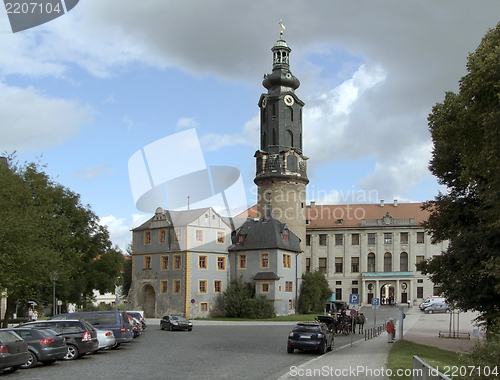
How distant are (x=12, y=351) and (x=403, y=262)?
3238 inches

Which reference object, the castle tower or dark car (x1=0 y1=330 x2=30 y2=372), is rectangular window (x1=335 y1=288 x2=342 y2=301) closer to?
the castle tower

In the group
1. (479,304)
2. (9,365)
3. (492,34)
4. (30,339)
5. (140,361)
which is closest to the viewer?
(9,365)

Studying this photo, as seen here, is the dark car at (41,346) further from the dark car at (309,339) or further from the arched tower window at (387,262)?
the arched tower window at (387,262)

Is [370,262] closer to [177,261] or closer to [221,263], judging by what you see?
[221,263]

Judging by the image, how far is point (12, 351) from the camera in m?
17.4

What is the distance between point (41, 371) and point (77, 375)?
199 centimetres

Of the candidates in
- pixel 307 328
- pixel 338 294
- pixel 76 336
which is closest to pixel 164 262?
pixel 307 328

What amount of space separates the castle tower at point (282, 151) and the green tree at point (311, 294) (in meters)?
5.88

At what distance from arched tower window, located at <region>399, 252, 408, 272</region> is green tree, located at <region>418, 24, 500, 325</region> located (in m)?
60.5

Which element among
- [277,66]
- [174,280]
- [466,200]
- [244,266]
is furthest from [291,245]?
[466,200]

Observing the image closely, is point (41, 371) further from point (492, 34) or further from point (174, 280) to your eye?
point (174, 280)

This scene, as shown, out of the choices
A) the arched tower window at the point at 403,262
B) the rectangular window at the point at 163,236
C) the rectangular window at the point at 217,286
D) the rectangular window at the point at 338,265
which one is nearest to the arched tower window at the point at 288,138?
the rectangular window at the point at 163,236

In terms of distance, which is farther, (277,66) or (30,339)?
(277,66)

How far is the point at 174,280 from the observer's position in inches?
2399
